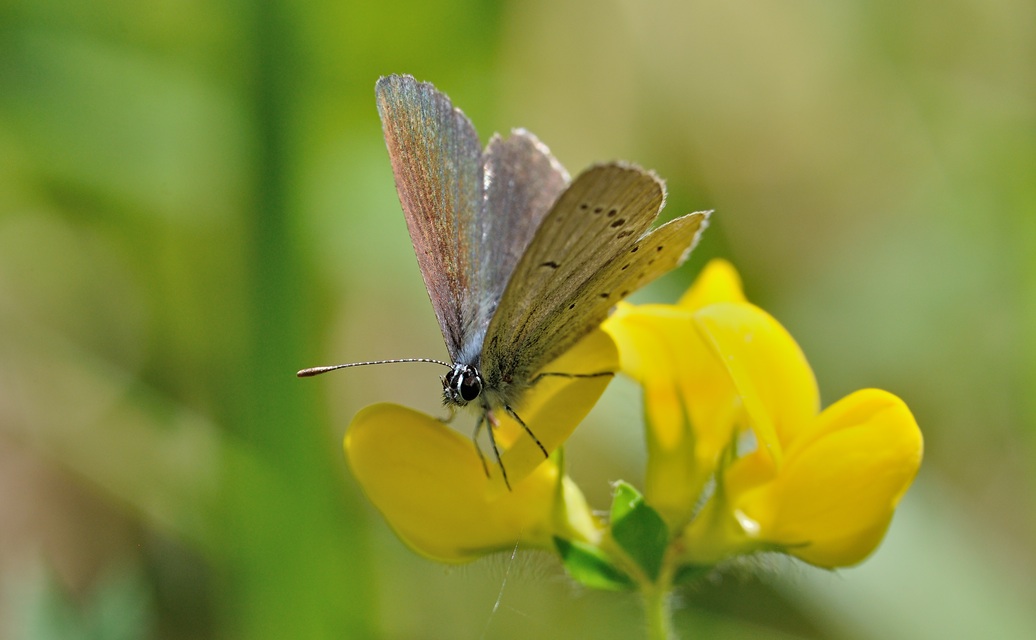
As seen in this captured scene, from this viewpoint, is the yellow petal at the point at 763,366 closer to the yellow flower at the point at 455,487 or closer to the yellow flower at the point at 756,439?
the yellow flower at the point at 756,439

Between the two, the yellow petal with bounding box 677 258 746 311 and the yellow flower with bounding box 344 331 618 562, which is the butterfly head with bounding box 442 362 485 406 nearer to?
the yellow flower with bounding box 344 331 618 562

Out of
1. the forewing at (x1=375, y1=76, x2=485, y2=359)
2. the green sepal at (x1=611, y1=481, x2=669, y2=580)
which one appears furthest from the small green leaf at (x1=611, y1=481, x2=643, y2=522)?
the forewing at (x1=375, y1=76, x2=485, y2=359)

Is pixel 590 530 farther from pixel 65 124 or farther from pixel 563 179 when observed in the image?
pixel 65 124

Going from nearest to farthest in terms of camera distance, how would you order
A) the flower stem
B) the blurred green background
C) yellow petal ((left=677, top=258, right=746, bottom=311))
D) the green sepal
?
the green sepal
the flower stem
yellow petal ((left=677, top=258, right=746, bottom=311))
the blurred green background

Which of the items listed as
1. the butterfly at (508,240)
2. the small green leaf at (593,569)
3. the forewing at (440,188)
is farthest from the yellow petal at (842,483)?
the forewing at (440,188)

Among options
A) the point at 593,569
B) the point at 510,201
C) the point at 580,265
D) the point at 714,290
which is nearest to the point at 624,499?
the point at 593,569
